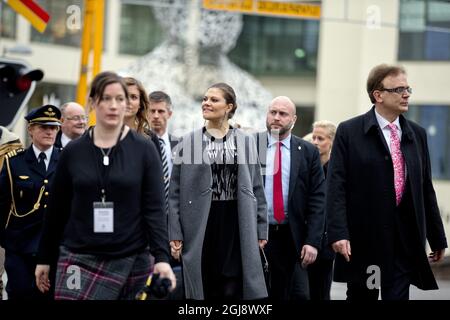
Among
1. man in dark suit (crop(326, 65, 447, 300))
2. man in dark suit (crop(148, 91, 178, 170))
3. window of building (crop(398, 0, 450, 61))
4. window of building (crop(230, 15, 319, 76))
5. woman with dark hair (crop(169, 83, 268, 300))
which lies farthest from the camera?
window of building (crop(230, 15, 319, 76))

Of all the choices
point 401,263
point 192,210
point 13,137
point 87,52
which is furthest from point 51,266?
point 87,52

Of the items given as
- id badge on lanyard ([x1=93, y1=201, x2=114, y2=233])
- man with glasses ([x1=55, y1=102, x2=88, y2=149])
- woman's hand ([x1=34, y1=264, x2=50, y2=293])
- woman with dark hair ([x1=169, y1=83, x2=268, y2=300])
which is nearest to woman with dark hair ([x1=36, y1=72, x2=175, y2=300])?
id badge on lanyard ([x1=93, y1=201, x2=114, y2=233])

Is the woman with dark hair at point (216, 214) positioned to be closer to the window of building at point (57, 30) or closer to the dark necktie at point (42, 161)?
the dark necktie at point (42, 161)

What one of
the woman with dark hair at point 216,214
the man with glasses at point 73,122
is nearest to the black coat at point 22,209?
the woman with dark hair at point 216,214

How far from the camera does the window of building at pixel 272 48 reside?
142 ft

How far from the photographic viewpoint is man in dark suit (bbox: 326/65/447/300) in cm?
861

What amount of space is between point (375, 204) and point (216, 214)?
1.28 meters

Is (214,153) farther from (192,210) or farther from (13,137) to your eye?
(13,137)

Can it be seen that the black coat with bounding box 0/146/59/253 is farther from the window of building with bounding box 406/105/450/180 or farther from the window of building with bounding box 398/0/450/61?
the window of building with bounding box 406/105/450/180

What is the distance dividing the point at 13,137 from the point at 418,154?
4080 millimetres

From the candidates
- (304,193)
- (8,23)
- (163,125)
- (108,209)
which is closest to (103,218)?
(108,209)

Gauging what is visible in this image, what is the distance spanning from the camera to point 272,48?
4397 centimetres

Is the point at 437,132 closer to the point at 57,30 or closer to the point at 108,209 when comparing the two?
the point at 57,30

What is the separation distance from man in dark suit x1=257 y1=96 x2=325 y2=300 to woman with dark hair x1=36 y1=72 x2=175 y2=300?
3295mm
